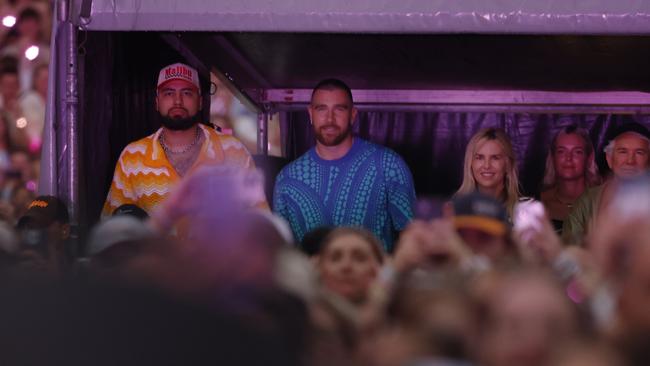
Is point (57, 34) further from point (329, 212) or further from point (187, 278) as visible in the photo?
point (187, 278)

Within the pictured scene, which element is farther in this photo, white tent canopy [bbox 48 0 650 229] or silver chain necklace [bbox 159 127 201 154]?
silver chain necklace [bbox 159 127 201 154]

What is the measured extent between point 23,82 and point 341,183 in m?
1.42

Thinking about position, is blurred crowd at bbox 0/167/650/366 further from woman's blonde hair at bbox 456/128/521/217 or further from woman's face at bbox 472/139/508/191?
woman's face at bbox 472/139/508/191

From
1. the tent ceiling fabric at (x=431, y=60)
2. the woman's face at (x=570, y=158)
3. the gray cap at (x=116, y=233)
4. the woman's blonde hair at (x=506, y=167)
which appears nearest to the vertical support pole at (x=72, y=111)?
the tent ceiling fabric at (x=431, y=60)

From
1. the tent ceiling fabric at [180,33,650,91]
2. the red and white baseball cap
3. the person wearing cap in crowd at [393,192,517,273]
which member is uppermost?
the tent ceiling fabric at [180,33,650,91]

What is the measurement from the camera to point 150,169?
3.56m

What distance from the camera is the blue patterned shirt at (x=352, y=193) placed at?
3609mm

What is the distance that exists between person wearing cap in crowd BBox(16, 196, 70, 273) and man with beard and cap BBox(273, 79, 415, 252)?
2.94 feet

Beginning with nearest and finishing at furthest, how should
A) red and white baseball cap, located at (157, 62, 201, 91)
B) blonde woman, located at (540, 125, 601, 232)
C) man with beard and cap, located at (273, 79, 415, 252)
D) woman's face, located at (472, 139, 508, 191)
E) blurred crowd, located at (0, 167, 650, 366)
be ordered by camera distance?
blurred crowd, located at (0, 167, 650, 366) → woman's face, located at (472, 139, 508, 191) → man with beard and cap, located at (273, 79, 415, 252) → red and white baseball cap, located at (157, 62, 201, 91) → blonde woman, located at (540, 125, 601, 232)

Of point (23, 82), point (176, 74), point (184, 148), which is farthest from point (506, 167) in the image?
point (23, 82)

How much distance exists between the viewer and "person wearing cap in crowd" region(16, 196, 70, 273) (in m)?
1.67

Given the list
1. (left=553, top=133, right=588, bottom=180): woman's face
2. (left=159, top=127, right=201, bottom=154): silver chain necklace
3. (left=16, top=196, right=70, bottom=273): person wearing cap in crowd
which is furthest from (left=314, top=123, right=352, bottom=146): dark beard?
(left=553, top=133, right=588, bottom=180): woman's face

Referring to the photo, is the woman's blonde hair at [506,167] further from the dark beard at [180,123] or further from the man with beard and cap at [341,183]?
the dark beard at [180,123]

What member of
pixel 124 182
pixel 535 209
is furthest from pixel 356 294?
pixel 124 182
